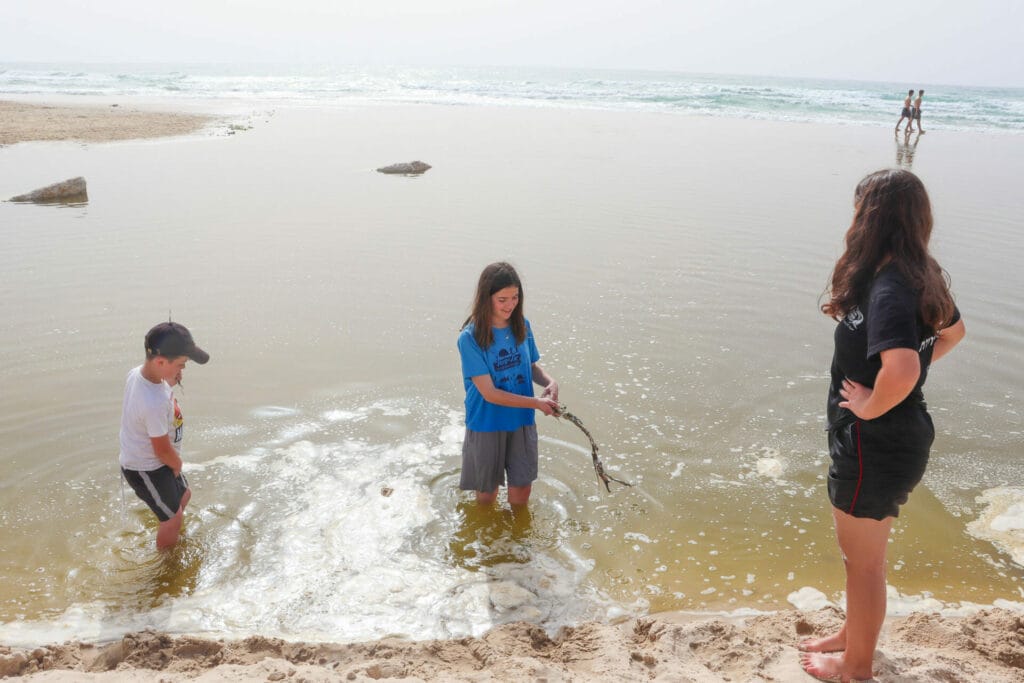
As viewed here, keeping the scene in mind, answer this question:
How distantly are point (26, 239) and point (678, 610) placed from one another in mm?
9725

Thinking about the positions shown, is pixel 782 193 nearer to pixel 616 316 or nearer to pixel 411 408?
pixel 616 316

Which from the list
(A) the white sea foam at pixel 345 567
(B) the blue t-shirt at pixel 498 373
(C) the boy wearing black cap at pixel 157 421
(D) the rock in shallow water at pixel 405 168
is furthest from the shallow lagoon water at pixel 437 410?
(D) the rock in shallow water at pixel 405 168

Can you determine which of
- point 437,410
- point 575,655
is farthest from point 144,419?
point 437,410

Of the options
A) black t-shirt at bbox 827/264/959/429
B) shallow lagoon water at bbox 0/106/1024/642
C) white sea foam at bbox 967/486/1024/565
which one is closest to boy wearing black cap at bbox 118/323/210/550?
shallow lagoon water at bbox 0/106/1024/642

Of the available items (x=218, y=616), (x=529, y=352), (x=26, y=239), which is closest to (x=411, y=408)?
(x=529, y=352)

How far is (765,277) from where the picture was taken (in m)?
9.06

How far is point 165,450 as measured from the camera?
12.0 feet

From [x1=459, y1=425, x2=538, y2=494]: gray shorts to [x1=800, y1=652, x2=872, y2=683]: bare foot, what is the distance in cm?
177

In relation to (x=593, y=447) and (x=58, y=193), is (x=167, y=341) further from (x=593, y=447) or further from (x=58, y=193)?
(x=58, y=193)

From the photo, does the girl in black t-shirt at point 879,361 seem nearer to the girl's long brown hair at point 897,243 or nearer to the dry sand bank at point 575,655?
the girl's long brown hair at point 897,243

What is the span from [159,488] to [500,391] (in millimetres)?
1819

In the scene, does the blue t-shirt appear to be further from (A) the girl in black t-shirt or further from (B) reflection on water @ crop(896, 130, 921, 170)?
(B) reflection on water @ crop(896, 130, 921, 170)

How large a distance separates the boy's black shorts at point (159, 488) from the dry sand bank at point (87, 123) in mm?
17976

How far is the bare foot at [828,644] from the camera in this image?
3.15 metres
